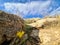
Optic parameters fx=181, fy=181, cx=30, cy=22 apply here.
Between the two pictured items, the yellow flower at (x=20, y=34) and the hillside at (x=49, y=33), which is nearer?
the yellow flower at (x=20, y=34)

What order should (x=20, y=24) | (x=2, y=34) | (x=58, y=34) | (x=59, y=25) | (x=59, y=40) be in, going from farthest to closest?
(x=59, y=25), (x=58, y=34), (x=59, y=40), (x=20, y=24), (x=2, y=34)

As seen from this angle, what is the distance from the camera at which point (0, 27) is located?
9.91m

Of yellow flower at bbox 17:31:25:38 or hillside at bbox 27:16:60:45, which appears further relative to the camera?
hillside at bbox 27:16:60:45

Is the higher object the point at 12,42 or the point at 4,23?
the point at 4,23

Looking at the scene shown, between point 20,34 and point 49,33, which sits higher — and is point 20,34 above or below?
above

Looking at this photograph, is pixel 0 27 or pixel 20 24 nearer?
pixel 0 27

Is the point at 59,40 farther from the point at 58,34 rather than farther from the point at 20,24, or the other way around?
the point at 20,24

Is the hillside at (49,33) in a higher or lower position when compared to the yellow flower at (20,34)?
lower

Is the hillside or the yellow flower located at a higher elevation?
the yellow flower

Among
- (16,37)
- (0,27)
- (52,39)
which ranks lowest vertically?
(52,39)

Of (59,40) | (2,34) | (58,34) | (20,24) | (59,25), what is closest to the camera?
(2,34)

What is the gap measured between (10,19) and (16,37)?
1090mm

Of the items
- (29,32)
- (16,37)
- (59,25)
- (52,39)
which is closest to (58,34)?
(52,39)

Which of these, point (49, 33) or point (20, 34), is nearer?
point (20, 34)
